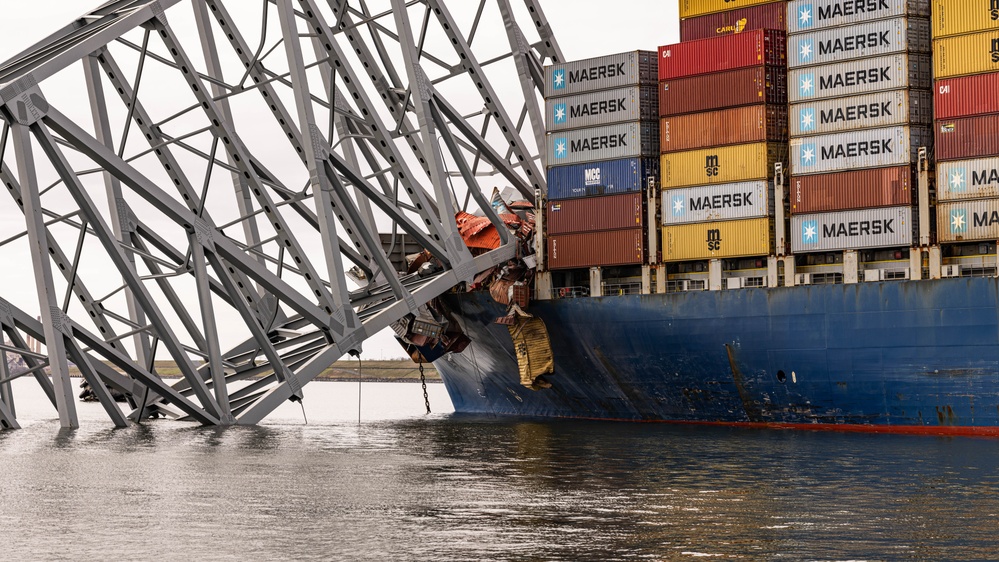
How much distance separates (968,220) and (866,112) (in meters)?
5.53

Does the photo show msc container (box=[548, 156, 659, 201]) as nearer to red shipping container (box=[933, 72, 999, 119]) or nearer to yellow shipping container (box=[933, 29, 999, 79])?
red shipping container (box=[933, 72, 999, 119])

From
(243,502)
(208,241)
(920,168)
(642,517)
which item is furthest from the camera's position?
(920,168)

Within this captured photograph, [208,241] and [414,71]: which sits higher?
[414,71]

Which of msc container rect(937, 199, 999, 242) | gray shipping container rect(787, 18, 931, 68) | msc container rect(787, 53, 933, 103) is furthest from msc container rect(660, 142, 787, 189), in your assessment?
msc container rect(937, 199, 999, 242)

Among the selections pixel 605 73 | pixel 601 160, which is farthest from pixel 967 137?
pixel 605 73

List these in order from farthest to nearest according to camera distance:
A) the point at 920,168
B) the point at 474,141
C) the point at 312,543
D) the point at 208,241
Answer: the point at 474,141, the point at 920,168, the point at 208,241, the point at 312,543

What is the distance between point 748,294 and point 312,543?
31.4m

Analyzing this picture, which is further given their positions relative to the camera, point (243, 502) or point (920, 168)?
point (920, 168)

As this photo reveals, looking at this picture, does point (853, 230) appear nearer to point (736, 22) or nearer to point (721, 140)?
point (721, 140)

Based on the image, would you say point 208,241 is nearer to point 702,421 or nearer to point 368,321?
point 368,321

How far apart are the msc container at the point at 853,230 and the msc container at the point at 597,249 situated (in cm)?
687

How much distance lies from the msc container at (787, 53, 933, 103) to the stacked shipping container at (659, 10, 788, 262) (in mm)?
1451

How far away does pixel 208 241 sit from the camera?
42156 millimetres

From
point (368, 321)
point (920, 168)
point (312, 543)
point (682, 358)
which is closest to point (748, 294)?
point (682, 358)
